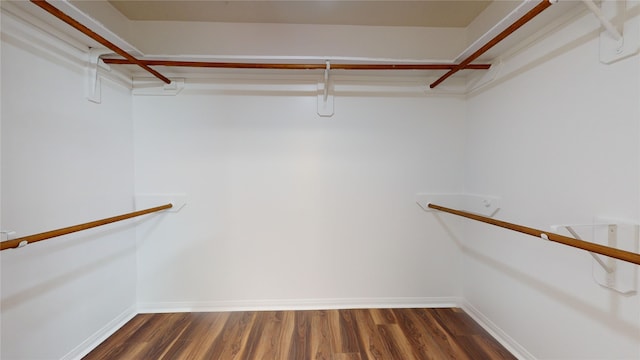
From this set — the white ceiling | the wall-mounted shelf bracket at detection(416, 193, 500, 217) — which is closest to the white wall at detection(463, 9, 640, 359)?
the wall-mounted shelf bracket at detection(416, 193, 500, 217)

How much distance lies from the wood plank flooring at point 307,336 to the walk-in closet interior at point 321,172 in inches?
0.9

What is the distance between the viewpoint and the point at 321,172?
6.80 feet

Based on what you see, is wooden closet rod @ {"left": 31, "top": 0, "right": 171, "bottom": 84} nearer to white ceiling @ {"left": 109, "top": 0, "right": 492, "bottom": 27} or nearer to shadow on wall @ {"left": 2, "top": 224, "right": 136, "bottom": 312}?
white ceiling @ {"left": 109, "top": 0, "right": 492, "bottom": 27}

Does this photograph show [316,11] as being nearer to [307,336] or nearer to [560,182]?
[560,182]

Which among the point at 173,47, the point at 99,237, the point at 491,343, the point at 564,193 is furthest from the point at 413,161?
the point at 99,237

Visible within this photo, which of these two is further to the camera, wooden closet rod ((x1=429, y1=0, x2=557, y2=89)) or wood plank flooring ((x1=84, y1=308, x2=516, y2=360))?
wood plank flooring ((x1=84, y1=308, x2=516, y2=360))

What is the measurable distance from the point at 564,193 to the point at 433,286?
4.19 ft

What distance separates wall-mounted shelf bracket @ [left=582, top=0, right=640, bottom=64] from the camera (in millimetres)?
979

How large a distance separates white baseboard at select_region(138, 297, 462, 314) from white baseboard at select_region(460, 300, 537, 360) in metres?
0.12

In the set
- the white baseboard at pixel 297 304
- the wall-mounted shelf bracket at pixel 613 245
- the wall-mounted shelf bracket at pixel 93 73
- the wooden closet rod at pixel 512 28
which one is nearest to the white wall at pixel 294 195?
the white baseboard at pixel 297 304

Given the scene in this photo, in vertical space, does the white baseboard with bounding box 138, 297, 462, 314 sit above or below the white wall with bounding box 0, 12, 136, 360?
below

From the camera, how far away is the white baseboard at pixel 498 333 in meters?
1.50

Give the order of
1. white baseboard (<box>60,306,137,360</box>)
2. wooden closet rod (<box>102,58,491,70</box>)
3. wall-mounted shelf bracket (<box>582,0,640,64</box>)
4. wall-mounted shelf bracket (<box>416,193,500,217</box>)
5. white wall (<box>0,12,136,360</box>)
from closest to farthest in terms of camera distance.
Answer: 1. wall-mounted shelf bracket (<box>582,0,640,64</box>)
2. white wall (<box>0,12,136,360</box>)
3. white baseboard (<box>60,306,137,360</box>)
4. wooden closet rod (<box>102,58,491,70</box>)
5. wall-mounted shelf bracket (<box>416,193,500,217</box>)

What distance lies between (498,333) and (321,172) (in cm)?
179
